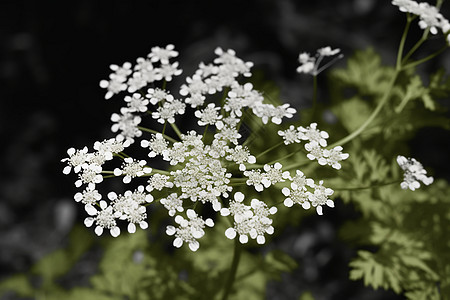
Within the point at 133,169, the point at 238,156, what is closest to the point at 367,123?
the point at 238,156

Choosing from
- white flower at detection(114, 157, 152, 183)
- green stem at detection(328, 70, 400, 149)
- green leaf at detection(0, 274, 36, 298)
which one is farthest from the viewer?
green leaf at detection(0, 274, 36, 298)

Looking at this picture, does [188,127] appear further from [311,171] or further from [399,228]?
[399,228]

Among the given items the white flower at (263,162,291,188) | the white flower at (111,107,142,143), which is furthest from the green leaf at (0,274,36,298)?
the white flower at (263,162,291,188)

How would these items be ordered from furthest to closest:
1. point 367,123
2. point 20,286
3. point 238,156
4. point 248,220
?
point 20,286 → point 367,123 → point 238,156 → point 248,220

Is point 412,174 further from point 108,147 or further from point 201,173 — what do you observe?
point 108,147

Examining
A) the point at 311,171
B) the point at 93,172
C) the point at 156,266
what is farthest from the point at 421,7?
the point at 156,266

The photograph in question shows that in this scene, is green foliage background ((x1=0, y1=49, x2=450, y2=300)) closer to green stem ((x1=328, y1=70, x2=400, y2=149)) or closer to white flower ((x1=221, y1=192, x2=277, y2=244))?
green stem ((x1=328, y1=70, x2=400, y2=149))
